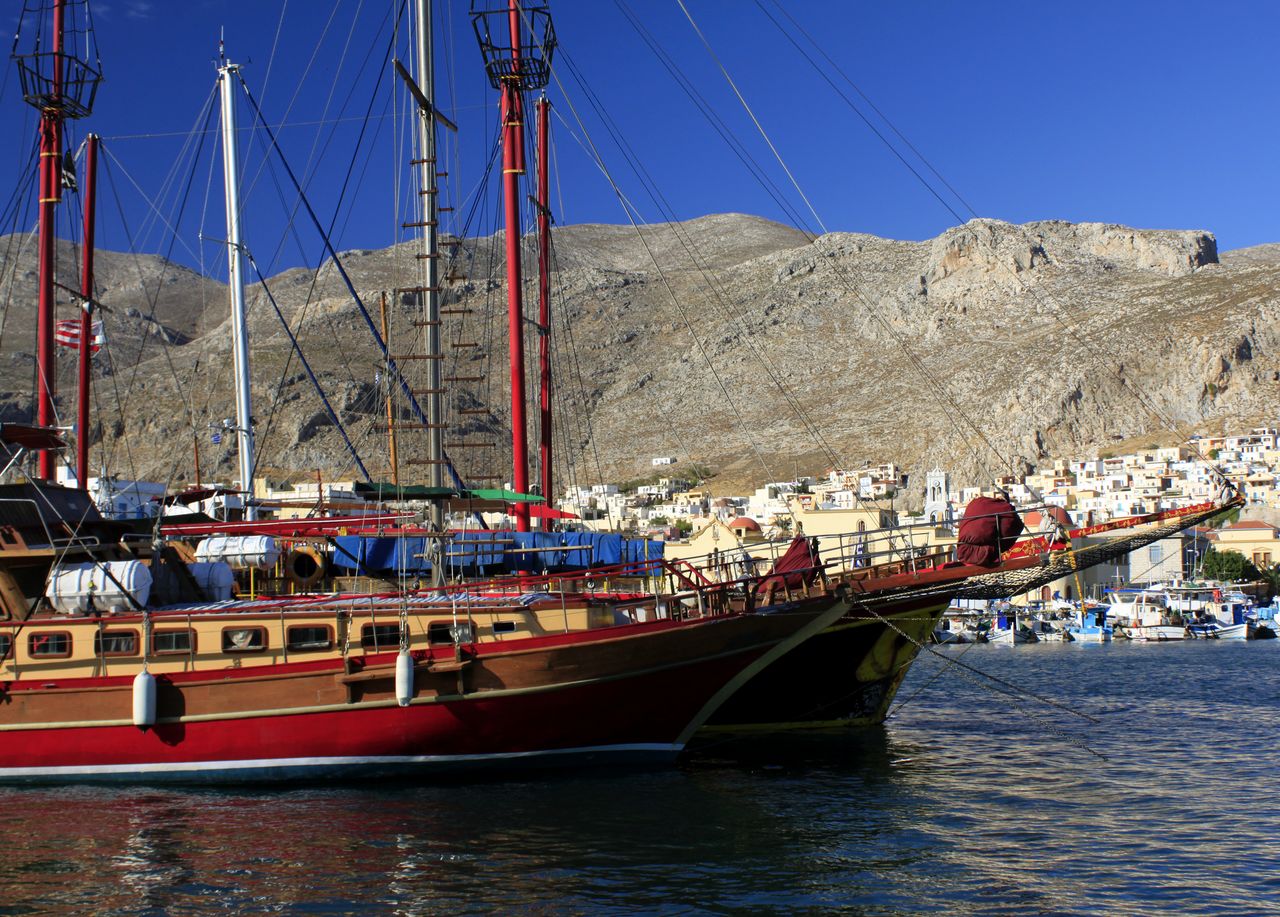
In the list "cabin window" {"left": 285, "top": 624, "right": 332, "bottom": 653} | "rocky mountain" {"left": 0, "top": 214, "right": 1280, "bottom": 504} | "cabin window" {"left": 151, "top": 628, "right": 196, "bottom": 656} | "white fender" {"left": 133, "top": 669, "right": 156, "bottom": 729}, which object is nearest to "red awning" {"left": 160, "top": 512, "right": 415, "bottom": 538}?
"cabin window" {"left": 285, "top": 624, "right": 332, "bottom": 653}

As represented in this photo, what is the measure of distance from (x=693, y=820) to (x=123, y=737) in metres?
9.60

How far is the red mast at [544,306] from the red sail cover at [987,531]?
47.3 ft

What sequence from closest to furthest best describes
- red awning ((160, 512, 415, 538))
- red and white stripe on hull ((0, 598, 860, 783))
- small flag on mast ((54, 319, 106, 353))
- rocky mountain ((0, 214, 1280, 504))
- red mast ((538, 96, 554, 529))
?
red and white stripe on hull ((0, 598, 860, 783)) → red awning ((160, 512, 415, 538)) → red mast ((538, 96, 554, 529)) → small flag on mast ((54, 319, 106, 353)) → rocky mountain ((0, 214, 1280, 504))

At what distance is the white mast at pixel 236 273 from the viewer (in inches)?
1248

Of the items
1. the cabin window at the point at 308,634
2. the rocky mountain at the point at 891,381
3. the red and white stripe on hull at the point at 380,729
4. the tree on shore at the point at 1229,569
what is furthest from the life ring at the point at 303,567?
the rocky mountain at the point at 891,381

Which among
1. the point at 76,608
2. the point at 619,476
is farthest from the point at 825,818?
the point at 619,476

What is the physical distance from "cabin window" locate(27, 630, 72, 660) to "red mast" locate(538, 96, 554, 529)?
16.0 m

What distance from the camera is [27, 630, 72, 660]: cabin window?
20859 mm

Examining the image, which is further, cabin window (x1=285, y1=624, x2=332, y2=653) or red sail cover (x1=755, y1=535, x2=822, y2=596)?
red sail cover (x1=755, y1=535, x2=822, y2=596)

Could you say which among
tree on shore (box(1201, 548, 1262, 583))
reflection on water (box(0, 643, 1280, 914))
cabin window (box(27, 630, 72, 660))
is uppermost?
Answer: tree on shore (box(1201, 548, 1262, 583))

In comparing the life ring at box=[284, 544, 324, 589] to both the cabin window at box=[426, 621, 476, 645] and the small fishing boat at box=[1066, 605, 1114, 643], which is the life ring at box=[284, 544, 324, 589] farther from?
the small fishing boat at box=[1066, 605, 1114, 643]

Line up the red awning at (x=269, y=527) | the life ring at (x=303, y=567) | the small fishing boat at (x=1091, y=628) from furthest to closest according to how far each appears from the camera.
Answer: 1. the small fishing boat at (x=1091, y=628)
2. the life ring at (x=303, y=567)
3. the red awning at (x=269, y=527)

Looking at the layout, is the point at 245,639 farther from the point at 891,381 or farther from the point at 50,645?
the point at 891,381

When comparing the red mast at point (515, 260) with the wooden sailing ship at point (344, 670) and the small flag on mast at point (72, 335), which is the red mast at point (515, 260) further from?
the small flag on mast at point (72, 335)
